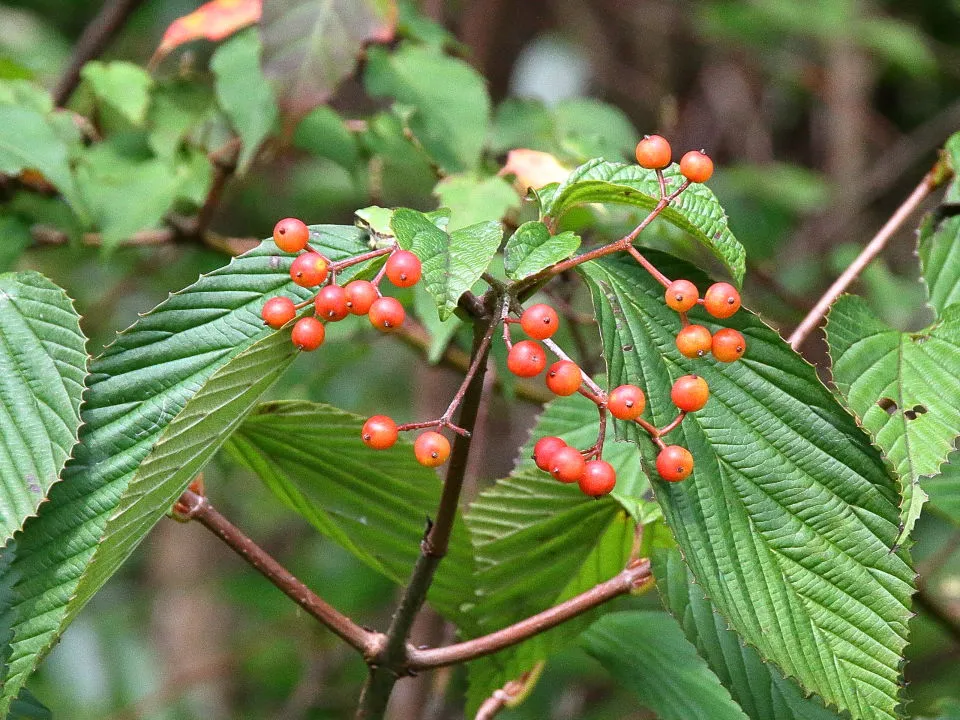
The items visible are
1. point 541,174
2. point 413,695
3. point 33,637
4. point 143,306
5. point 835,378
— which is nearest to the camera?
point 33,637

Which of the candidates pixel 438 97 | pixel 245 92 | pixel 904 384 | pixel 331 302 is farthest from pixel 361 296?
pixel 438 97

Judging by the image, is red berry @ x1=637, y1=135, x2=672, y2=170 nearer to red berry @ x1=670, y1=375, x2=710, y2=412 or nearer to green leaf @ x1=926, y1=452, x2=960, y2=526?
red berry @ x1=670, y1=375, x2=710, y2=412

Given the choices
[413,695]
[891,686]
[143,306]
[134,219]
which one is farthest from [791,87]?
[891,686]

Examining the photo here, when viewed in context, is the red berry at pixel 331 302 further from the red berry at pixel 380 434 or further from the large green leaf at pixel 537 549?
the large green leaf at pixel 537 549

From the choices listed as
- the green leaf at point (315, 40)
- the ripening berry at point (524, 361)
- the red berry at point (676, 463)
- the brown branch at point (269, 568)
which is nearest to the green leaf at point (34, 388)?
the brown branch at point (269, 568)

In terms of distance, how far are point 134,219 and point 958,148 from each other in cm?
107

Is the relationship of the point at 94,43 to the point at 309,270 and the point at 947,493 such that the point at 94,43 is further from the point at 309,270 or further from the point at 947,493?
the point at 947,493

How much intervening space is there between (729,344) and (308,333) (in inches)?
13.0

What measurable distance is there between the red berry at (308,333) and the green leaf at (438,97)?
798mm

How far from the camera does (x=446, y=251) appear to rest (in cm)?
71

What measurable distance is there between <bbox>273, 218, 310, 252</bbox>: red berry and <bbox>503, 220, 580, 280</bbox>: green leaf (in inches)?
6.4

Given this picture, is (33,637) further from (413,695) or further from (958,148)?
(413,695)

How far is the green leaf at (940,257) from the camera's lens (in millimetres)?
1026

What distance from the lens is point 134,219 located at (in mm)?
1344
